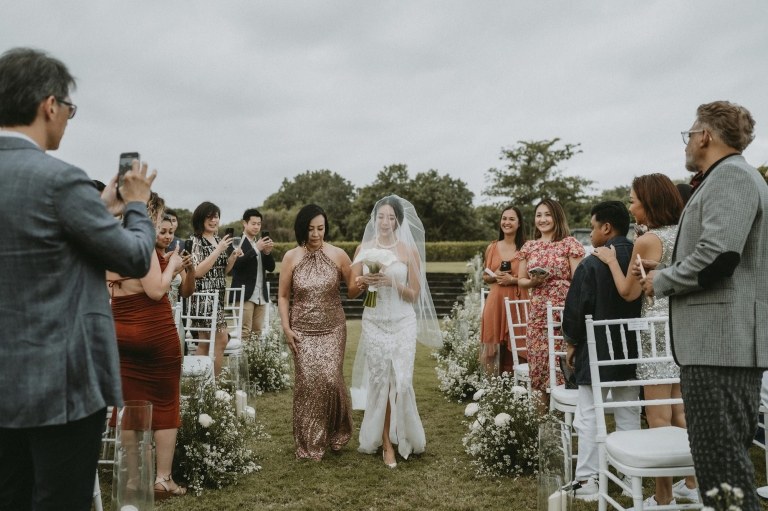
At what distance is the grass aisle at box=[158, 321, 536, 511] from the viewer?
4148mm

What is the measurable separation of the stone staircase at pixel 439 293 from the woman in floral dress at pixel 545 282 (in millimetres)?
11831

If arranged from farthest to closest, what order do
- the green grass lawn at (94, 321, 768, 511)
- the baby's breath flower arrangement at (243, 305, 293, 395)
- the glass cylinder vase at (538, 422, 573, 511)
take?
the baby's breath flower arrangement at (243, 305, 293, 395)
the green grass lawn at (94, 321, 768, 511)
the glass cylinder vase at (538, 422, 573, 511)

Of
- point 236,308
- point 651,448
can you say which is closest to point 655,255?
point 651,448

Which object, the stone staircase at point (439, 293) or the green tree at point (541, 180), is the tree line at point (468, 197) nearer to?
the green tree at point (541, 180)

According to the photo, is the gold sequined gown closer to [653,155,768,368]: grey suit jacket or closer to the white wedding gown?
the white wedding gown

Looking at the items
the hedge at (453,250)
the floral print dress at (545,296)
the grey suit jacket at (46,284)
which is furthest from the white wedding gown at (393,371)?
the hedge at (453,250)

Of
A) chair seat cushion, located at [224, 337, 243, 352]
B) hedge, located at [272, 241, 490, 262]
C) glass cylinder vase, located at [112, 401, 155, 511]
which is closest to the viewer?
glass cylinder vase, located at [112, 401, 155, 511]

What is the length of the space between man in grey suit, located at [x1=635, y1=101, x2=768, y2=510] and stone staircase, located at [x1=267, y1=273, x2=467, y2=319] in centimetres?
1489

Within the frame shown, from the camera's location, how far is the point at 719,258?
7.90 ft

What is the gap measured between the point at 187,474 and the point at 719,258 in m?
3.87

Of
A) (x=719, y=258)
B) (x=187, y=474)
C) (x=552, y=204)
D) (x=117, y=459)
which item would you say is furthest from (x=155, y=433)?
(x=552, y=204)

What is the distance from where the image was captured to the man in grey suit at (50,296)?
182 centimetres

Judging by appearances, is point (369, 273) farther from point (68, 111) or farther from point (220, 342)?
point (68, 111)

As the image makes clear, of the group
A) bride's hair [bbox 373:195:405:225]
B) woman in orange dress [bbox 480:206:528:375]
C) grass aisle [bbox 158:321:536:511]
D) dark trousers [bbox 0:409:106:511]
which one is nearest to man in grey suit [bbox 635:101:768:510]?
grass aisle [bbox 158:321:536:511]
